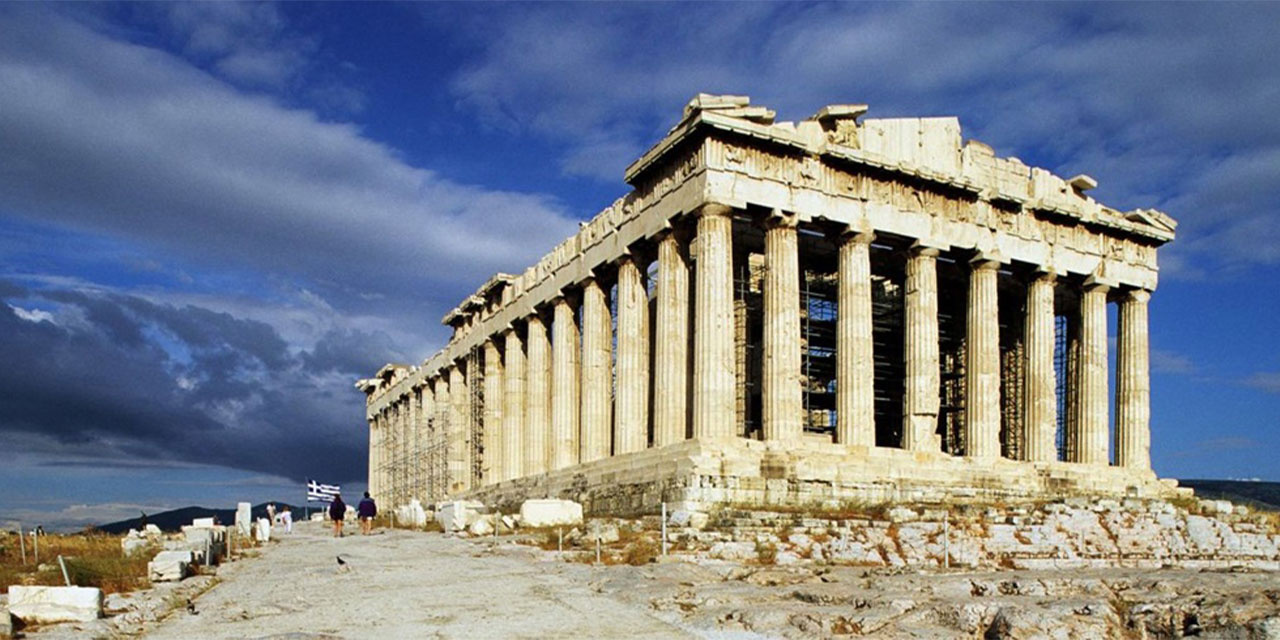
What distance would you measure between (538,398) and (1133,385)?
22.2 m

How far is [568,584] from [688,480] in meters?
11.6

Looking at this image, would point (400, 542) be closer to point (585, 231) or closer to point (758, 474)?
point (758, 474)

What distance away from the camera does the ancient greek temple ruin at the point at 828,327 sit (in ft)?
106

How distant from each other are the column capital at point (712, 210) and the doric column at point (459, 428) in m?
25.4

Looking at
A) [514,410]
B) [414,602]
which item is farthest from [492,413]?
[414,602]

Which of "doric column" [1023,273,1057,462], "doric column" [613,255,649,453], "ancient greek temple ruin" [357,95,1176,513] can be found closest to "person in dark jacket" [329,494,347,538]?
"ancient greek temple ruin" [357,95,1176,513]

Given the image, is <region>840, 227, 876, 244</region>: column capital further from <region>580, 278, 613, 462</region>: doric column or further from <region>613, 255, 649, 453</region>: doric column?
<region>580, 278, 613, 462</region>: doric column

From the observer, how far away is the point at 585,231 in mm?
41781

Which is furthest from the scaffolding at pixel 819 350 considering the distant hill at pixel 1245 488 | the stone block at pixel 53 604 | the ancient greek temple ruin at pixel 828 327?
the distant hill at pixel 1245 488

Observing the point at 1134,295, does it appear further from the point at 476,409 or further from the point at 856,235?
the point at 476,409

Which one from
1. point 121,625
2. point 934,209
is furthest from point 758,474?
point 121,625

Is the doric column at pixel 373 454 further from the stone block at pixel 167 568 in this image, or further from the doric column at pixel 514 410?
the stone block at pixel 167 568

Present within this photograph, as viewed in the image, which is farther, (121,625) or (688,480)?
(688,480)

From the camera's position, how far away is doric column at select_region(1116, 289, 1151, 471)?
41.1 meters
